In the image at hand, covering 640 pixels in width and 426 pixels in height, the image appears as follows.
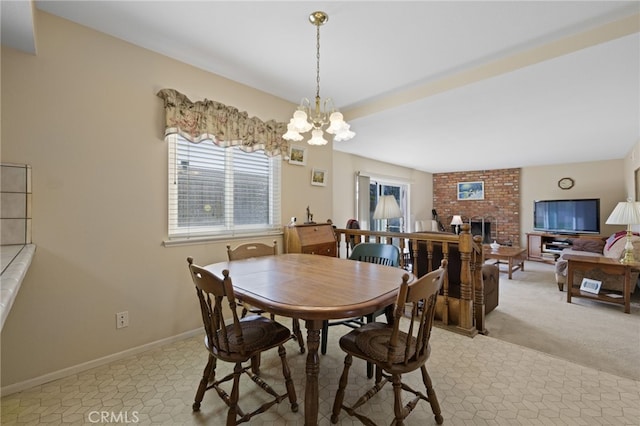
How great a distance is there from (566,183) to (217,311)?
329 inches

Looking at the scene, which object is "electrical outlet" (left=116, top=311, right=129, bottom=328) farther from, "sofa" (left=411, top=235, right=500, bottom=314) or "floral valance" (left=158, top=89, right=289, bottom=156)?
"sofa" (left=411, top=235, right=500, bottom=314)

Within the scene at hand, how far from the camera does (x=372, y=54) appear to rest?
235 cm

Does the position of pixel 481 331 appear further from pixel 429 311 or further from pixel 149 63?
pixel 149 63

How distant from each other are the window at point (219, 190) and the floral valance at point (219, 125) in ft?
0.38

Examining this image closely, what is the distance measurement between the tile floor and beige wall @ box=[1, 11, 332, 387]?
279mm

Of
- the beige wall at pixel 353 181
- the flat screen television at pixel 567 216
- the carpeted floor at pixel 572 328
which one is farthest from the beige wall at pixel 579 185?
the carpeted floor at pixel 572 328

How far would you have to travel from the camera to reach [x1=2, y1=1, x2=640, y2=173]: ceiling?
Result: 5.98ft

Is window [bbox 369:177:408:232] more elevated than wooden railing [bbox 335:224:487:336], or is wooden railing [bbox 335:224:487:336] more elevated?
window [bbox 369:177:408:232]

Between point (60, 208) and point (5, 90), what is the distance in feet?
2.54

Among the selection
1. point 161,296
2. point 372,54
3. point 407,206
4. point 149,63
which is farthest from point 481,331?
point 407,206

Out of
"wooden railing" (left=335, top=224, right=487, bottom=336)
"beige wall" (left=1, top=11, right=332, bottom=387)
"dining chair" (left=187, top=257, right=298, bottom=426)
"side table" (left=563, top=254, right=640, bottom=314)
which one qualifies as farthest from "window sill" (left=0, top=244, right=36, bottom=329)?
"side table" (left=563, top=254, right=640, bottom=314)

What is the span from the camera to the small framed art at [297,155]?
3230mm

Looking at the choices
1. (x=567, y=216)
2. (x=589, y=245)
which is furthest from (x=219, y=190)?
(x=567, y=216)

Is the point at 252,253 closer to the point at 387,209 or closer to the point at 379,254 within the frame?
the point at 379,254
